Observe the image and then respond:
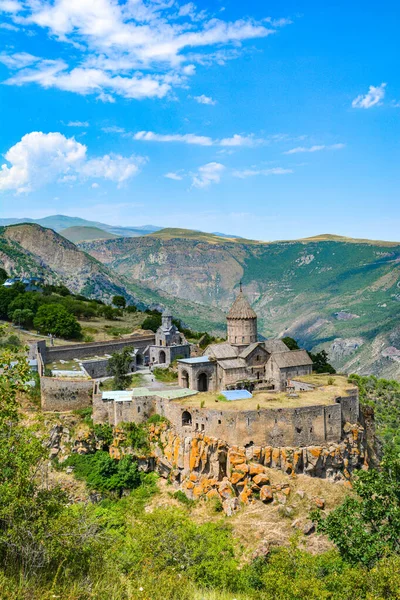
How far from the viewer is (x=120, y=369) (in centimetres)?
3838

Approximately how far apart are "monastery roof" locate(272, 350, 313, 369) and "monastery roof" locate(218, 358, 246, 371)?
2351 mm

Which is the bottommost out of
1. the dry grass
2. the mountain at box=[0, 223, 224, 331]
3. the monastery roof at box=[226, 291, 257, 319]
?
the dry grass

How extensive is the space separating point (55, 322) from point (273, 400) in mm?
28898

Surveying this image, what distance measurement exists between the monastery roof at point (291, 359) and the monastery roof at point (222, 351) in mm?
3139

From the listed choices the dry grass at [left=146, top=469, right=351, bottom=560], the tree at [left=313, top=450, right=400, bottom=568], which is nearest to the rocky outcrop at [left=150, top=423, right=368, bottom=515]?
the dry grass at [left=146, top=469, right=351, bottom=560]

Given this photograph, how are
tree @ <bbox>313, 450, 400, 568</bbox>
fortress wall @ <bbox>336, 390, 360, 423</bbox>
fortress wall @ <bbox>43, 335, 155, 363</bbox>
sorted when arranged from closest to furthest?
tree @ <bbox>313, 450, 400, 568</bbox> < fortress wall @ <bbox>336, 390, 360, 423</bbox> < fortress wall @ <bbox>43, 335, 155, 363</bbox>

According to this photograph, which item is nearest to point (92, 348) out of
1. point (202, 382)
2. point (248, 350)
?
point (202, 382)

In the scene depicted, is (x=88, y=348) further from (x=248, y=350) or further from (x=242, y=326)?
(x=248, y=350)

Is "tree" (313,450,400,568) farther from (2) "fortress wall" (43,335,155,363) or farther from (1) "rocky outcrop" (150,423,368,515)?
(2) "fortress wall" (43,335,155,363)

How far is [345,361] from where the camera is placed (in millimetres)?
96438

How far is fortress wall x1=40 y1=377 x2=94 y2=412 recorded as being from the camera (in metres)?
34.4

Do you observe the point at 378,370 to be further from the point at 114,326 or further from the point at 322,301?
the point at 322,301

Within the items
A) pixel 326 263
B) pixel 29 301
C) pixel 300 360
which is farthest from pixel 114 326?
pixel 326 263

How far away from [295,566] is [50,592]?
1125cm
